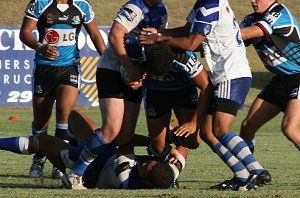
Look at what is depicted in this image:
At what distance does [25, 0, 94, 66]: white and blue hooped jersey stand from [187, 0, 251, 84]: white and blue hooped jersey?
Result: 8.73 feet

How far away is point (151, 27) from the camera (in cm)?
1088

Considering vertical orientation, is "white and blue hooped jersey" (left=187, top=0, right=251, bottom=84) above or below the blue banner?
above

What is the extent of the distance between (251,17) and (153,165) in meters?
2.76

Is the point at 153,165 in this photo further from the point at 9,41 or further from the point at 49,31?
the point at 9,41

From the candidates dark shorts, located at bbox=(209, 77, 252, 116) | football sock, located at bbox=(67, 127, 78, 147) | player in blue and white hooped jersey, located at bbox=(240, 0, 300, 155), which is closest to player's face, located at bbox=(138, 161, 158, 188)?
dark shorts, located at bbox=(209, 77, 252, 116)

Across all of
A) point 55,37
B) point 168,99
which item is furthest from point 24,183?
point 55,37

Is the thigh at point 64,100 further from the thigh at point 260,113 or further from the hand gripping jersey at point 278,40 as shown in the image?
the hand gripping jersey at point 278,40

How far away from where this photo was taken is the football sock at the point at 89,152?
33.1 feet

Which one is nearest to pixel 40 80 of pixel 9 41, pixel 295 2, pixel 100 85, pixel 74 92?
pixel 74 92

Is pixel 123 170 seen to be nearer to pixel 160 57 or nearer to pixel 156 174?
pixel 156 174

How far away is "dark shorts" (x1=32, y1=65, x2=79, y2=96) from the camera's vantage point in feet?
41.4

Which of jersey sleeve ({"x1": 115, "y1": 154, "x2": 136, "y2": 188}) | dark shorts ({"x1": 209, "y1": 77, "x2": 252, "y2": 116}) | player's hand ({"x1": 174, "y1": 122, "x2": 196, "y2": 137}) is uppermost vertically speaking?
dark shorts ({"x1": 209, "y1": 77, "x2": 252, "y2": 116})

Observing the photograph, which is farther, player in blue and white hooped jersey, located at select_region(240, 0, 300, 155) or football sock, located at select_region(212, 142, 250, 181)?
player in blue and white hooped jersey, located at select_region(240, 0, 300, 155)

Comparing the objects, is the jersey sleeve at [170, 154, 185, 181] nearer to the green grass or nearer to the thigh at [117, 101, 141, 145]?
the green grass
